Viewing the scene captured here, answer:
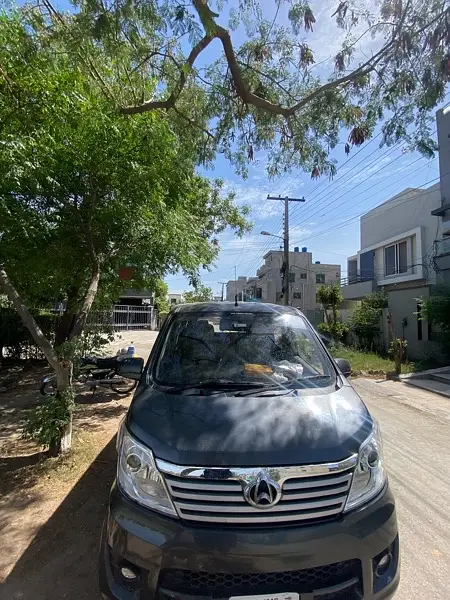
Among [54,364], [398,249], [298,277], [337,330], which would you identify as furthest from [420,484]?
[298,277]

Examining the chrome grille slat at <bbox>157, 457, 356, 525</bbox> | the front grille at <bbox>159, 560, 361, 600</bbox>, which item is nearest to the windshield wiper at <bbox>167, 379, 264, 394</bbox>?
the chrome grille slat at <bbox>157, 457, 356, 525</bbox>

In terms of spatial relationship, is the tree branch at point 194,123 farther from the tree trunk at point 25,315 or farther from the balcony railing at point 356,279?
the balcony railing at point 356,279

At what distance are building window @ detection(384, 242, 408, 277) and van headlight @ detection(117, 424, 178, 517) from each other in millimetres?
24700

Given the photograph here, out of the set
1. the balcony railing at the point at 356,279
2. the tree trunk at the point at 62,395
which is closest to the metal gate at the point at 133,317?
the balcony railing at the point at 356,279

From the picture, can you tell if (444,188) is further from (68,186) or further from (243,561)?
(243,561)

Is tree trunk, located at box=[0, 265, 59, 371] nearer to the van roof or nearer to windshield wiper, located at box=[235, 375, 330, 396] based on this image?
the van roof

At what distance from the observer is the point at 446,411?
299 inches

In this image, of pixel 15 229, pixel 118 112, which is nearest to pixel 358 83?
pixel 118 112

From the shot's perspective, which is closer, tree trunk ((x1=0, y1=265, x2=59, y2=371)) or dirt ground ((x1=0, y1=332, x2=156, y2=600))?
dirt ground ((x1=0, y1=332, x2=156, y2=600))

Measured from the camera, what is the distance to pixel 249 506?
75.1 inches

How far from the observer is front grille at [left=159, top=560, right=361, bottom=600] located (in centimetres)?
183

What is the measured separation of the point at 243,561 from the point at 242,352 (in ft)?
5.37

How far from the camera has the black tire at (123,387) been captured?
8262 millimetres

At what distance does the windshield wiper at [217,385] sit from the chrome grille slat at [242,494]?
748mm
